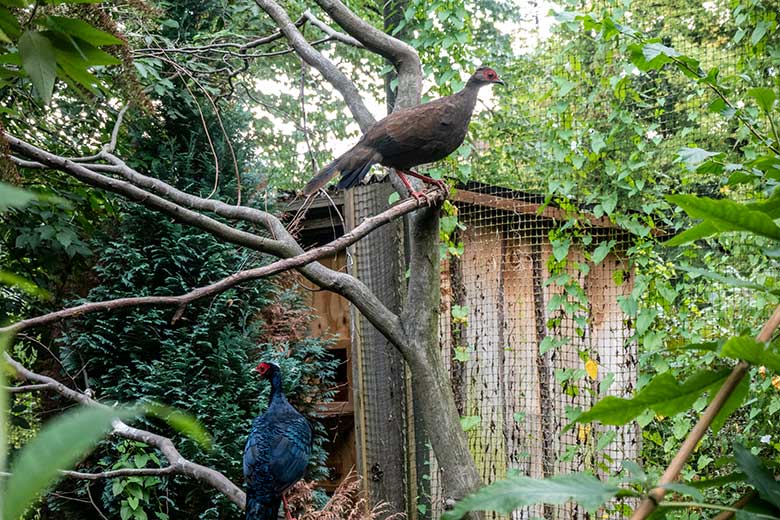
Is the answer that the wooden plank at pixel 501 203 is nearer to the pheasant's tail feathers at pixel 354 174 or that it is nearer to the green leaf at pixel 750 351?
the pheasant's tail feathers at pixel 354 174

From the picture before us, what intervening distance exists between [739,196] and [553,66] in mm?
1029

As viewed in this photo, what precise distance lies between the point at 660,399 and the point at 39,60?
14.4 inches

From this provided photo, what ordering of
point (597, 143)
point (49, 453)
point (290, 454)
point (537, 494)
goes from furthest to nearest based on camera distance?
point (290, 454), point (597, 143), point (537, 494), point (49, 453)

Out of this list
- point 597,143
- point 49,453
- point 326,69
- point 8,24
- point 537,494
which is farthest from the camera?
point 597,143

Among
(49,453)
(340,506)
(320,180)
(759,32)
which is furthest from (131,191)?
(759,32)

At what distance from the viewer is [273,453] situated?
11.1 feet

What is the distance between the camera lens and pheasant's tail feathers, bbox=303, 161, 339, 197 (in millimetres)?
2629

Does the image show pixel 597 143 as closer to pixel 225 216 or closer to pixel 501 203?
pixel 501 203

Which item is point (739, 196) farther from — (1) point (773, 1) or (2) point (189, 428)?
(2) point (189, 428)

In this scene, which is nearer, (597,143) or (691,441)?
(691,441)

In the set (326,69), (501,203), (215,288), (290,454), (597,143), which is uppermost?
(326,69)

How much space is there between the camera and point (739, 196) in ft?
11.2

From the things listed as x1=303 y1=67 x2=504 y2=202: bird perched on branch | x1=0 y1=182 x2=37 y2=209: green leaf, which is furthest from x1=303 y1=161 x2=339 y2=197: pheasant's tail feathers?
x1=0 y1=182 x2=37 y2=209: green leaf

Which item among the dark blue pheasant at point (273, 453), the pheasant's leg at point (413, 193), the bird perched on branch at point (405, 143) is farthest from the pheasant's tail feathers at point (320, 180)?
the dark blue pheasant at point (273, 453)
